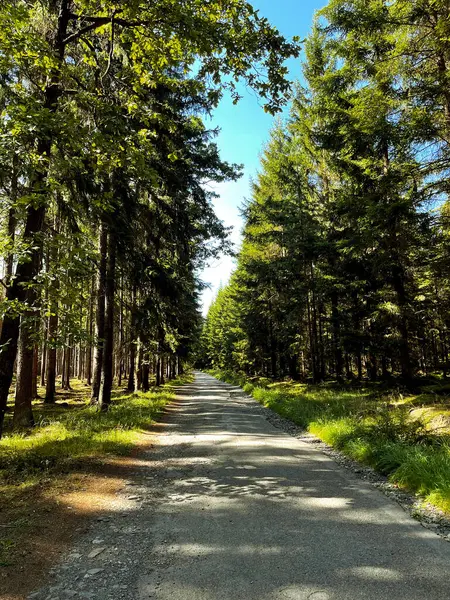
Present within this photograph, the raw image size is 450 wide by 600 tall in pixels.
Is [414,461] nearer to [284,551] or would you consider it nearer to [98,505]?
[284,551]

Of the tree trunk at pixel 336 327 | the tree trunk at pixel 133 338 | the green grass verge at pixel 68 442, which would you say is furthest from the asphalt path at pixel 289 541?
the tree trunk at pixel 336 327

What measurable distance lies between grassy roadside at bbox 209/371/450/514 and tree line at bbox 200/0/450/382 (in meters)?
2.88

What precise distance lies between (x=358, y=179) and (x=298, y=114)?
989 cm

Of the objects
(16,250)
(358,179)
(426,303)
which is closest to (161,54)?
(16,250)

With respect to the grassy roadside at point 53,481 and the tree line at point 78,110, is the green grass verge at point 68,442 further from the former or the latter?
the tree line at point 78,110

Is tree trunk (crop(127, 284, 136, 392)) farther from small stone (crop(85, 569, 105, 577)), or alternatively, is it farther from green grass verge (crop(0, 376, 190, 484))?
small stone (crop(85, 569, 105, 577))

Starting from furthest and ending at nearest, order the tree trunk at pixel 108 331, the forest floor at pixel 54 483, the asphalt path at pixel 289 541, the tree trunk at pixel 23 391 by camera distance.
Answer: the tree trunk at pixel 108 331 < the tree trunk at pixel 23 391 < the forest floor at pixel 54 483 < the asphalt path at pixel 289 541

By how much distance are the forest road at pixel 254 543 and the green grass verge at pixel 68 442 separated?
1.53m

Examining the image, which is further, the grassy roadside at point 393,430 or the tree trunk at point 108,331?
the tree trunk at point 108,331

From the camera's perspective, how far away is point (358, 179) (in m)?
16.2

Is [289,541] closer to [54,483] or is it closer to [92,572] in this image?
[92,572]

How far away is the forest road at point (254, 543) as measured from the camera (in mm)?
3221

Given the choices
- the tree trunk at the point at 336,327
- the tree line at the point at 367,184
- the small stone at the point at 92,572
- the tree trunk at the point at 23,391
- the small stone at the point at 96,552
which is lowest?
the small stone at the point at 96,552

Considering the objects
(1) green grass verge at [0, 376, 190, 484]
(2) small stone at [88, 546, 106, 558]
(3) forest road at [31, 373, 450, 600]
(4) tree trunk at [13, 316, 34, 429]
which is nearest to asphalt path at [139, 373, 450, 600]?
(3) forest road at [31, 373, 450, 600]
